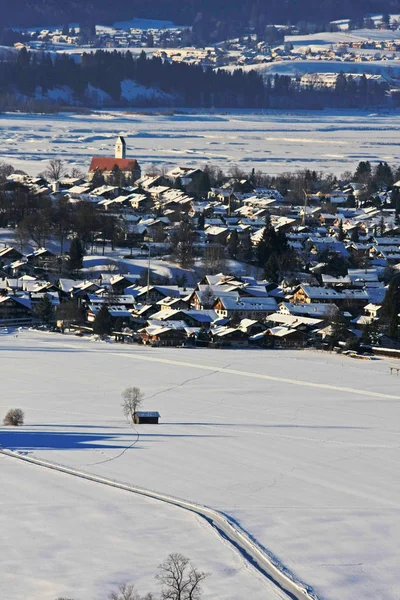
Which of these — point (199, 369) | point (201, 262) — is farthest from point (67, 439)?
point (201, 262)

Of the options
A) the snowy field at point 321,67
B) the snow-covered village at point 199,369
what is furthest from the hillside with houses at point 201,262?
the snowy field at point 321,67

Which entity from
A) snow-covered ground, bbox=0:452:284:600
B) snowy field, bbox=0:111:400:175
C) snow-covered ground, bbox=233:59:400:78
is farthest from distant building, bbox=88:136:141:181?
snow-covered ground, bbox=233:59:400:78

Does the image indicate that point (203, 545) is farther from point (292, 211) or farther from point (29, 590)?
point (292, 211)

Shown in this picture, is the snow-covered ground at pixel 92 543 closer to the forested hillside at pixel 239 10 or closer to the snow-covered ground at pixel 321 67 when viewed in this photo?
the snow-covered ground at pixel 321 67

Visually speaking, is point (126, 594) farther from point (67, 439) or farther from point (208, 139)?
point (208, 139)

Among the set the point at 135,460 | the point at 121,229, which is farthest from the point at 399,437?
the point at 121,229

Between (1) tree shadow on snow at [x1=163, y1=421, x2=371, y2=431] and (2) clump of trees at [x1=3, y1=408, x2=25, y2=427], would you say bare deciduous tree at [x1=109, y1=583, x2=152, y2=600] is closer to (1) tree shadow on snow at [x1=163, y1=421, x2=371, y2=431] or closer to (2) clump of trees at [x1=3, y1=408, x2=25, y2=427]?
Answer: (2) clump of trees at [x1=3, y1=408, x2=25, y2=427]

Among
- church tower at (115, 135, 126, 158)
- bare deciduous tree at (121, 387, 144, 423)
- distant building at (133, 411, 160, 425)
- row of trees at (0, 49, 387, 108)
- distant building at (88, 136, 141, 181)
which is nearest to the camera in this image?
distant building at (133, 411, 160, 425)

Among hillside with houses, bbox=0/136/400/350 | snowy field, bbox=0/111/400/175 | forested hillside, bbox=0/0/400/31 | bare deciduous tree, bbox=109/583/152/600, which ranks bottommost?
snowy field, bbox=0/111/400/175
